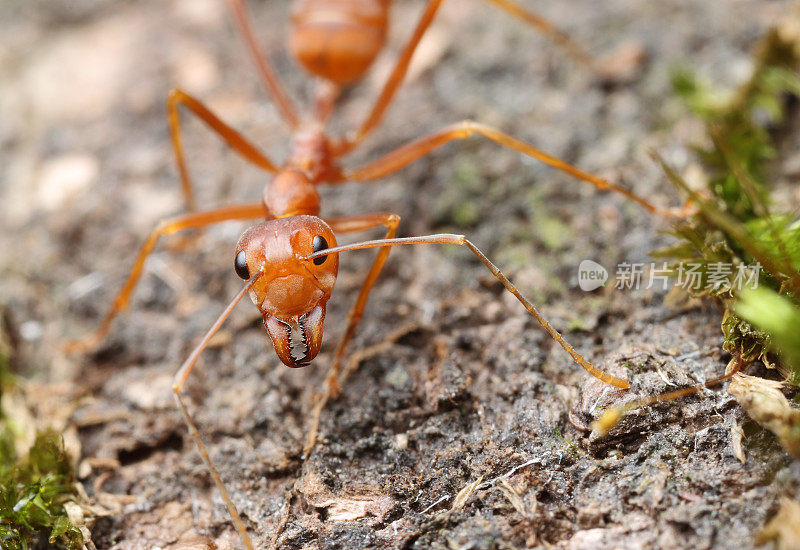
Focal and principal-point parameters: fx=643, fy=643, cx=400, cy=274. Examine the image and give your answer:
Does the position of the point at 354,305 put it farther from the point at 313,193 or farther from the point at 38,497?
the point at 38,497

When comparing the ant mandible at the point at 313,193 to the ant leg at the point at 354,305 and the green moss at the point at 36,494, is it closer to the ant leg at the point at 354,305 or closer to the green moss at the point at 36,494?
the ant leg at the point at 354,305

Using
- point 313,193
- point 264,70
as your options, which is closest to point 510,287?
point 313,193

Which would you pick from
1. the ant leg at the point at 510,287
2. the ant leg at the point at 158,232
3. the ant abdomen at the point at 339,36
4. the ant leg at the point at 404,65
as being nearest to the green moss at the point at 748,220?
the ant leg at the point at 510,287

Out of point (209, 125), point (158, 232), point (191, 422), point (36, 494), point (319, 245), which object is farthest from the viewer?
point (209, 125)

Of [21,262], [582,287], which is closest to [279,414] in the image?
[582,287]

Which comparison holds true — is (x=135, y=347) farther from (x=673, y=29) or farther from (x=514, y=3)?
(x=673, y=29)
